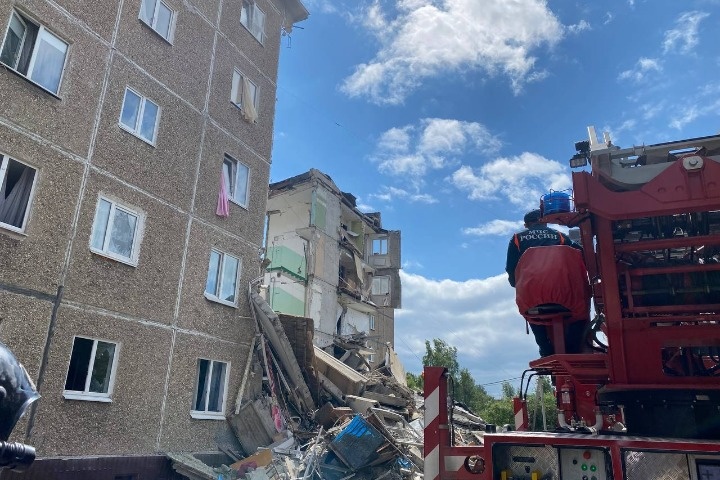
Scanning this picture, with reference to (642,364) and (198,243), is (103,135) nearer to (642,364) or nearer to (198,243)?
(198,243)

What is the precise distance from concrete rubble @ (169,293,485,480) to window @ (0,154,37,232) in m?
5.34

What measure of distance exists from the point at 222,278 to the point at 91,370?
13.4 ft

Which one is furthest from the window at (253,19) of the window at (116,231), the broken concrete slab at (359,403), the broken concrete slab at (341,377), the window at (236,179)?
the broken concrete slab at (359,403)

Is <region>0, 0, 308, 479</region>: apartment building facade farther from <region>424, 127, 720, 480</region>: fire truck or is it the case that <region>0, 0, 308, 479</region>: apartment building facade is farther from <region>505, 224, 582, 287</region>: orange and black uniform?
<region>505, 224, 582, 287</region>: orange and black uniform

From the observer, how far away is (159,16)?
1187 centimetres

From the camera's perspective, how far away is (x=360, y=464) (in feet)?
32.1

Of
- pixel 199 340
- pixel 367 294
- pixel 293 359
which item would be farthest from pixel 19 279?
pixel 367 294

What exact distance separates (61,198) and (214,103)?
18.0 ft

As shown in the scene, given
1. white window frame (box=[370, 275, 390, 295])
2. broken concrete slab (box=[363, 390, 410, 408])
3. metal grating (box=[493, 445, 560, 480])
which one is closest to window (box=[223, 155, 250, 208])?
broken concrete slab (box=[363, 390, 410, 408])

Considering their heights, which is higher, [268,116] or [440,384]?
[268,116]

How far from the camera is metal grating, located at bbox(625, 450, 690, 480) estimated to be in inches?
128

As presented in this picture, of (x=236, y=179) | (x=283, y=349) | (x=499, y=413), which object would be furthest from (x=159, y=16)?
(x=499, y=413)

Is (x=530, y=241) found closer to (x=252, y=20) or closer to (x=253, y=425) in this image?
(x=253, y=425)

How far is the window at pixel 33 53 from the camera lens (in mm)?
8469
